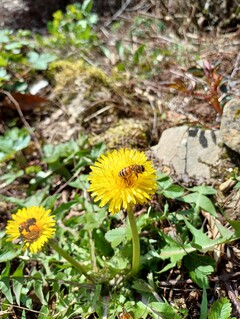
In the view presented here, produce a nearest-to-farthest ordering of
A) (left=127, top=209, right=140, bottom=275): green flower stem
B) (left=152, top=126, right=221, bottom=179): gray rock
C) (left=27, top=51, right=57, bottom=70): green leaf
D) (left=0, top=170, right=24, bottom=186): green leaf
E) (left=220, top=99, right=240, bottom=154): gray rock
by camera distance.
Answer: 1. (left=127, top=209, right=140, bottom=275): green flower stem
2. (left=220, top=99, right=240, bottom=154): gray rock
3. (left=152, top=126, right=221, bottom=179): gray rock
4. (left=0, top=170, right=24, bottom=186): green leaf
5. (left=27, top=51, right=57, bottom=70): green leaf

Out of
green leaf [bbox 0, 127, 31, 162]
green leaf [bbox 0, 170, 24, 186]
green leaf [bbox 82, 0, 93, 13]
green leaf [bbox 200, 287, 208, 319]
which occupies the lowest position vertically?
green leaf [bbox 200, 287, 208, 319]

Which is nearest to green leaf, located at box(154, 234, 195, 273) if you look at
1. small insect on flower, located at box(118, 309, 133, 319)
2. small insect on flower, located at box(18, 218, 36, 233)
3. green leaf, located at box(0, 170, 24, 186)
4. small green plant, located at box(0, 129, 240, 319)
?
small green plant, located at box(0, 129, 240, 319)

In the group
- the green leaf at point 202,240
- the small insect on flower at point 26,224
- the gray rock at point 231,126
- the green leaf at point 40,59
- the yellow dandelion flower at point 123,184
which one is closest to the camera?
the yellow dandelion flower at point 123,184

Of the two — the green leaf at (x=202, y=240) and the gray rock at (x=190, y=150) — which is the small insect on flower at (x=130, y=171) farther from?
the gray rock at (x=190, y=150)

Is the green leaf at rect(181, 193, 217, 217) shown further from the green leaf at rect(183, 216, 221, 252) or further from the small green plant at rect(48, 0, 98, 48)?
the small green plant at rect(48, 0, 98, 48)

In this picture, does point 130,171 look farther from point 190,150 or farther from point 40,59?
point 40,59

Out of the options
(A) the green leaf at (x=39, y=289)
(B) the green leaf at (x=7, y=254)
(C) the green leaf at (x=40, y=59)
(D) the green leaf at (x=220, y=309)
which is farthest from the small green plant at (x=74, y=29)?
(D) the green leaf at (x=220, y=309)
